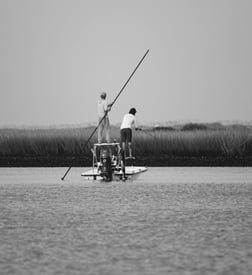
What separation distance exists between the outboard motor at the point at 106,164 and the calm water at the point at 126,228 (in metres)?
1.14

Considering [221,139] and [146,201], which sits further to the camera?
[221,139]

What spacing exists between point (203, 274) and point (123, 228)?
136 inches

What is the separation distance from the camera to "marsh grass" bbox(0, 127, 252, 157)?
3541 centimetres

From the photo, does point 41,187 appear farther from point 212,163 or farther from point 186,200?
point 212,163

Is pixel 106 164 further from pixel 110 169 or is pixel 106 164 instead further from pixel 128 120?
pixel 128 120

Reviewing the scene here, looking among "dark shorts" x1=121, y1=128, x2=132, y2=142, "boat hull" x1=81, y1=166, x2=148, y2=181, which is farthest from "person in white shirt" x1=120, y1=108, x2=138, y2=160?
"boat hull" x1=81, y1=166, x2=148, y2=181

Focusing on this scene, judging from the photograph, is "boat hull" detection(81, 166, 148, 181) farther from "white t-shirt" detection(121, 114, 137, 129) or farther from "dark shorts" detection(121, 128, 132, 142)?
"white t-shirt" detection(121, 114, 137, 129)

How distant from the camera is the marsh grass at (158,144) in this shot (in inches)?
1394

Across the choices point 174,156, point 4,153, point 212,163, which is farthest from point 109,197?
point 4,153

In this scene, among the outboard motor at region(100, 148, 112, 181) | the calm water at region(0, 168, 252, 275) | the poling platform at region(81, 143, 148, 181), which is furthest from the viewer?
the poling platform at region(81, 143, 148, 181)

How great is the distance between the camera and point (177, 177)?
23.2m

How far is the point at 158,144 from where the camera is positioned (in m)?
35.8

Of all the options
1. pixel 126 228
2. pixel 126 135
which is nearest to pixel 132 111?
pixel 126 135

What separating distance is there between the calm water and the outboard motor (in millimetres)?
1138
